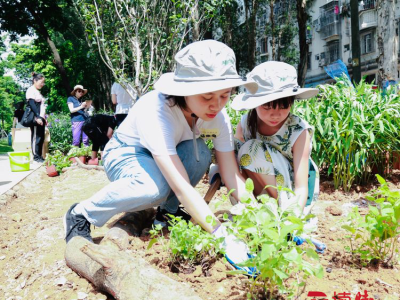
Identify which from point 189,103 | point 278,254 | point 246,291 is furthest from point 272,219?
point 189,103

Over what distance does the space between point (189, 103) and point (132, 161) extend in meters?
0.53

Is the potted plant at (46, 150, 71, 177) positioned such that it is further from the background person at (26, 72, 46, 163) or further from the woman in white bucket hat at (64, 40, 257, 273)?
the woman in white bucket hat at (64, 40, 257, 273)

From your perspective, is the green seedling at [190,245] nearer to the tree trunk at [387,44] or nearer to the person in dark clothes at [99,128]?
the person in dark clothes at [99,128]

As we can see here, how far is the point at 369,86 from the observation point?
3.92 m

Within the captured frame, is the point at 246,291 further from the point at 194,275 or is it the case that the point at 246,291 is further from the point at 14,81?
the point at 14,81

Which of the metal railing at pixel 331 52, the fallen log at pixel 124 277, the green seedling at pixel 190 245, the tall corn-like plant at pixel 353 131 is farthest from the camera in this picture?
the metal railing at pixel 331 52

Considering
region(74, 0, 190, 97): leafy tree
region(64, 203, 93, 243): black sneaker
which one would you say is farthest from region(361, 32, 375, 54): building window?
region(64, 203, 93, 243): black sneaker

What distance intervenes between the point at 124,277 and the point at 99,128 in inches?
187

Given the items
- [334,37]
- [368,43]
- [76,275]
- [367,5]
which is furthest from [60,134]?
[334,37]

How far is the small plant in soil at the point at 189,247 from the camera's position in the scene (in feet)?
5.30

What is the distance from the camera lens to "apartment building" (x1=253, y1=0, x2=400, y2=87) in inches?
1043

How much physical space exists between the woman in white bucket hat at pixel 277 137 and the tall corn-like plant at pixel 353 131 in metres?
0.98

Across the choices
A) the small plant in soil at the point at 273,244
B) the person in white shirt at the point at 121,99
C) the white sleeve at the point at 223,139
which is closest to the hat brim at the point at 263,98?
the white sleeve at the point at 223,139

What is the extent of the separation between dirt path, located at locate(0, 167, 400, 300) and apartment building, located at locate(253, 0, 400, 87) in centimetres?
2452
